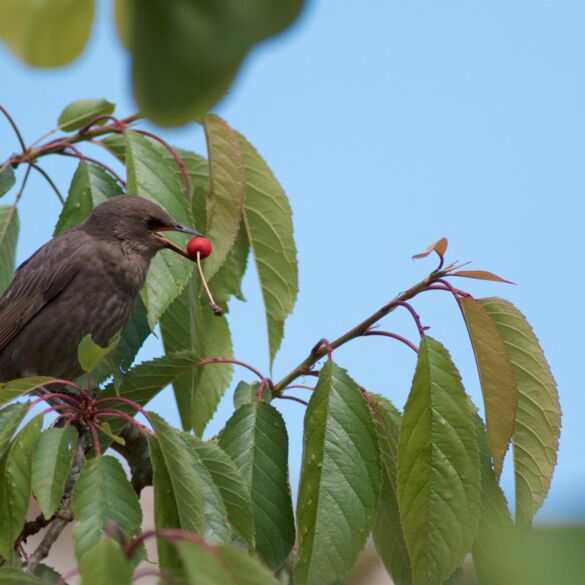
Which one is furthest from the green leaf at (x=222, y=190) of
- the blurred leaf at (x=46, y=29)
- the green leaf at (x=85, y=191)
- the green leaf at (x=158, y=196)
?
the blurred leaf at (x=46, y=29)

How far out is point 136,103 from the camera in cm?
42

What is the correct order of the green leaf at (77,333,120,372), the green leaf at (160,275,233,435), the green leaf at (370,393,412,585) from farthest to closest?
the green leaf at (160,275,233,435), the green leaf at (370,393,412,585), the green leaf at (77,333,120,372)

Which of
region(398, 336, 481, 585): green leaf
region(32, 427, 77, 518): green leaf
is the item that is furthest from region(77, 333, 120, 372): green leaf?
region(398, 336, 481, 585): green leaf

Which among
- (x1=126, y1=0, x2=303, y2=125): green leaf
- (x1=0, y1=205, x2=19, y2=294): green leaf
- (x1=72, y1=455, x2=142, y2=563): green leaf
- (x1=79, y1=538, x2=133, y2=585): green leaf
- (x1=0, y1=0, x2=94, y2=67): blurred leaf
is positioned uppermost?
(x1=0, y1=205, x2=19, y2=294): green leaf

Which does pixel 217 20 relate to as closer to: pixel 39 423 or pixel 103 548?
pixel 103 548

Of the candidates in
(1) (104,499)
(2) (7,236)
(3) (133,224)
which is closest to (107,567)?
(1) (104,499)

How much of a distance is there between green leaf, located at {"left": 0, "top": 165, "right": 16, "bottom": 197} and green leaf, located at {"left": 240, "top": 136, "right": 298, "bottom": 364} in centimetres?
100

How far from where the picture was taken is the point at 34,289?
4.86 m

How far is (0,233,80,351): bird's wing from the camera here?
15.9 ft

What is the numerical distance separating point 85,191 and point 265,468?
61.7 inches

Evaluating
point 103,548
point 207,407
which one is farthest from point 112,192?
point 103,548

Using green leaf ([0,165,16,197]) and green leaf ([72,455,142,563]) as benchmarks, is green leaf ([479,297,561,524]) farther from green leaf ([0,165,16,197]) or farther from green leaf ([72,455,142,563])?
green leaf ([0,165,16,197])

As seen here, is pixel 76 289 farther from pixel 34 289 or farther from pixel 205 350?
pixel 205 350

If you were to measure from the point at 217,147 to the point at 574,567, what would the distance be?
3.16m
